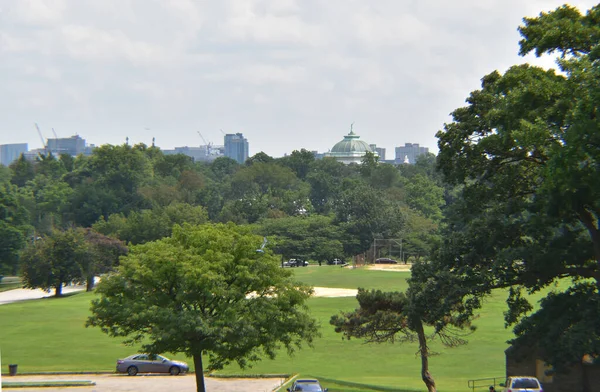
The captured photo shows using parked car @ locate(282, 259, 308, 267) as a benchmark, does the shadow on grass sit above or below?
below

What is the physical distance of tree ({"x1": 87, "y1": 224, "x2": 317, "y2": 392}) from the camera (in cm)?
3422

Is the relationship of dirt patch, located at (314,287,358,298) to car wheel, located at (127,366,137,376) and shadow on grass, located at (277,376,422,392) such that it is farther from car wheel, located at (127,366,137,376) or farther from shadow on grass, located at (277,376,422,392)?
shadow on grass, located at (277,376,422,392)

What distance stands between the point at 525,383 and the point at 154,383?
17422 mm

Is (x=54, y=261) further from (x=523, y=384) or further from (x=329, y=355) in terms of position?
(x=523, y=384)

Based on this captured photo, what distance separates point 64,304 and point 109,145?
89.0 metres

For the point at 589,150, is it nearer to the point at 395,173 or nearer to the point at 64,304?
the point at 64,304

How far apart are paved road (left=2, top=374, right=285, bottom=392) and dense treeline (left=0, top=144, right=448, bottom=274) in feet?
224

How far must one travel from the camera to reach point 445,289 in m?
30.8

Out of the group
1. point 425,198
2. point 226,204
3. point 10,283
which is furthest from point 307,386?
point 425,198

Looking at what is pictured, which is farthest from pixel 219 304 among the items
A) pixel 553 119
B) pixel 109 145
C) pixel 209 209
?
pixel 109 145

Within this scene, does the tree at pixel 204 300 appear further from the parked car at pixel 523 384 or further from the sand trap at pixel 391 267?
the sand trap at pixel 391 267

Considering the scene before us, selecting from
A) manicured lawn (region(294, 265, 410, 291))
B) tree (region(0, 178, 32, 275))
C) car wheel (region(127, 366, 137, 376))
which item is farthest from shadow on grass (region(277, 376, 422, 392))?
tree (region(0, 178, 32, 275))

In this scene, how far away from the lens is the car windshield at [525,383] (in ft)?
99.7

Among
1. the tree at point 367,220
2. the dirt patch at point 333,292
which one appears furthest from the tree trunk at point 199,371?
the tree at point 367,220
